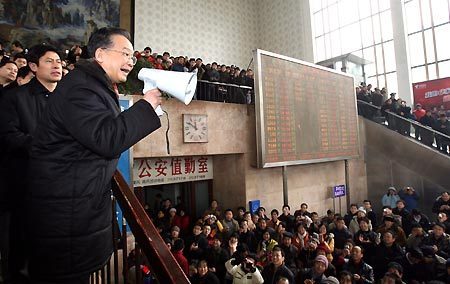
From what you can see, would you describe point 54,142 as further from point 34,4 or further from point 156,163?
point 34,4

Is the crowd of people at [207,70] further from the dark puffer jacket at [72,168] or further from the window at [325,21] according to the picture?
the window at [325,21]

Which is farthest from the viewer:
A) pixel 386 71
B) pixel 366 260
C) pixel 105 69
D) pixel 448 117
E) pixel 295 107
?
pixel 386 71

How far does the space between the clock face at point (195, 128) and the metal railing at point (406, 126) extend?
573 cm

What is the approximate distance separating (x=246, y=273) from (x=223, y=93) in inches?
152

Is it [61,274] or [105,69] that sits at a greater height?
[105,69]

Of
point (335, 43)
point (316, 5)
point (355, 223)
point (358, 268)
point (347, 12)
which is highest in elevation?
point (316, 5)

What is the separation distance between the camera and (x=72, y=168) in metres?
1.04

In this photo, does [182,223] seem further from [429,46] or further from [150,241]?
[429,46]

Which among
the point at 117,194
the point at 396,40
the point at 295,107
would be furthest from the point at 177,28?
the point at 117,194

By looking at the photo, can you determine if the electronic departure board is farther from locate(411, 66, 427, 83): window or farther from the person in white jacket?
locate(411, 66, 427, 83): window

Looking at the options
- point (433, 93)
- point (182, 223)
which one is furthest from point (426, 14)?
point (182, 223)

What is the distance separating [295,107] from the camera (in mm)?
7008

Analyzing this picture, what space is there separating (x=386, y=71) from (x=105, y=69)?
519 inches

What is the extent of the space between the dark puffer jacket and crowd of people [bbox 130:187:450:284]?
3209 millimetres
